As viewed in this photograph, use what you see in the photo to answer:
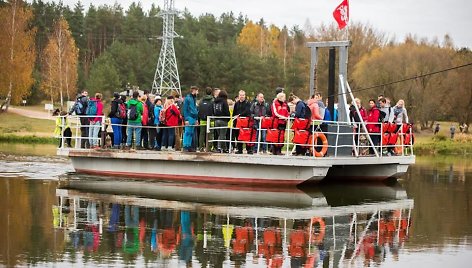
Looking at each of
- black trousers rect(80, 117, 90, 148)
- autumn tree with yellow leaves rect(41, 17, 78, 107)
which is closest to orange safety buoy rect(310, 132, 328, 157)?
black trousers rect(80, 117, 90, 148)

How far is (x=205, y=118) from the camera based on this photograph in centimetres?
2197

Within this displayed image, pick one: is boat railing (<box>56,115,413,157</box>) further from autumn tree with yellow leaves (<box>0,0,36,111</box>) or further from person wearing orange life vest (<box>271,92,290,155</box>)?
autumn tree with yellow leaves (<box>0,0,36,111</box>)

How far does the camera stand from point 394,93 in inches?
2431

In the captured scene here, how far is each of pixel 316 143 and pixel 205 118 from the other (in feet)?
9.67

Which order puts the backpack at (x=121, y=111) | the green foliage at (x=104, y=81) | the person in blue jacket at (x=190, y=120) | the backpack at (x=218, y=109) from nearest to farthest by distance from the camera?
the backpack at (x=218, y=109), the person in blue jacket at (x=190, y=120), the backpack at (x=121, y=111), the green foliage at (x=104, y=81)

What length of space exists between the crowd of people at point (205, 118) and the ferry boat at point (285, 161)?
0.79 ft

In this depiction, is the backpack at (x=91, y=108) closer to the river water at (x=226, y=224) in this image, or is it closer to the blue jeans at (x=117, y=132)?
the blue jeans at (x=117, y=132)

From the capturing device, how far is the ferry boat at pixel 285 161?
20.8 m

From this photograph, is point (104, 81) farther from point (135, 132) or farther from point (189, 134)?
point (189, 134)

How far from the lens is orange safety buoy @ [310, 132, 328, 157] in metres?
20.8

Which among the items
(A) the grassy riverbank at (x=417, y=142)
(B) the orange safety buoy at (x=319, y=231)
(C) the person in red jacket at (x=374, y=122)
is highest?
(C) the person in red jacket at (x=374, y=122)

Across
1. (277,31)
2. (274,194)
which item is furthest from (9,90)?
(277,31)

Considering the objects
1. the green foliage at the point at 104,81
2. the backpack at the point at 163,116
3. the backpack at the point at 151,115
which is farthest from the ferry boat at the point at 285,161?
the green foliage at the point at 104,81

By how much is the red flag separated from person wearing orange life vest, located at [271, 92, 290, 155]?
376 centimetres
